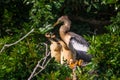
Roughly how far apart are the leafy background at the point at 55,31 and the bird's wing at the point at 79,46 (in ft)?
0.71

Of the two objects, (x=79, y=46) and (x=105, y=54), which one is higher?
(x=105, y=54)

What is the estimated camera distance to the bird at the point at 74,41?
29.8 feet

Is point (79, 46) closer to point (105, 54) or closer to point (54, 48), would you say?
point (54, 48)

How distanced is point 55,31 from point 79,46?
3.21 ft

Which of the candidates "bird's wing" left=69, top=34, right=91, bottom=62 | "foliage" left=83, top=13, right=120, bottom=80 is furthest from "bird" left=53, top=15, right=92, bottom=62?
"foliage" left=83, top=13, right=120, bottom=80

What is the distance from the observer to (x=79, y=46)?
30.6 feet

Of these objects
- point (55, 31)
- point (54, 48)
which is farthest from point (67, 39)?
point (55, 31)

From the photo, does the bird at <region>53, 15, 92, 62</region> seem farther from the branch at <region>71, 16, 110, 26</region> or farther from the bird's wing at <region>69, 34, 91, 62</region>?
the branch at <region>71, 16, 110, 26</region>

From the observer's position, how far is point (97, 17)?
1011 cm

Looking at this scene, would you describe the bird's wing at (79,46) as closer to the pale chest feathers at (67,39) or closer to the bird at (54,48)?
the pale chest feathers at (67,39)

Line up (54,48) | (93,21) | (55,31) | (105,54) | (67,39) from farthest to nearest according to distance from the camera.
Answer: (55,31), (93,21), (67,39), (54,48), (105,54)

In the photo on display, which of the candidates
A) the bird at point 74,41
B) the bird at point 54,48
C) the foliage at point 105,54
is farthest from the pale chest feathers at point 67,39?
the foliage at point 105,54

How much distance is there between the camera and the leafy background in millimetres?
5754

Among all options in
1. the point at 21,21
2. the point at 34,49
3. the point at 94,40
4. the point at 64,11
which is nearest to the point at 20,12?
the point at 21,21
